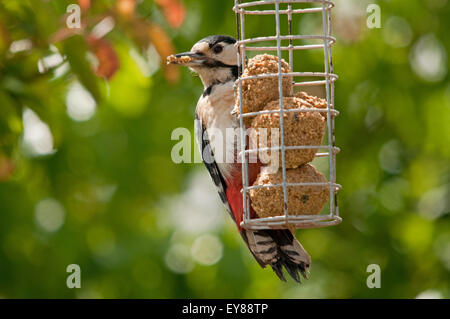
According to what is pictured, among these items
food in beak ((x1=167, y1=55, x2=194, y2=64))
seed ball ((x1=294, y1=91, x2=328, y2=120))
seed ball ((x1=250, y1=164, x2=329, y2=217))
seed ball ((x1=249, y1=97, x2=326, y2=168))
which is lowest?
seed ball ((x1=250, y1=164, x2=329, y2=217))

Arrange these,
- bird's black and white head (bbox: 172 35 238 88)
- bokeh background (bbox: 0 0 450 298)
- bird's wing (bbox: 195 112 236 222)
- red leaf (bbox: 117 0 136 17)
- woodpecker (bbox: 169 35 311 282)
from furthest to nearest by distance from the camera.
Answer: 1. bokeh background (bbox: 0 0 450 298)
2. bird's wing (bbox: 195 112 236 222)
3. bird's black and white head (bbox: 172 35 238 88)
4. woodpecker (bbox: 169 35 311 282)
5. red leaf (bbox: 117 0 136 17)

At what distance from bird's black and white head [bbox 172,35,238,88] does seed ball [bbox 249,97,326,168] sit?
1.06 metres

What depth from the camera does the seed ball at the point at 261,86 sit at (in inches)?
189

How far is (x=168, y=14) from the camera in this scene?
4.85 metres

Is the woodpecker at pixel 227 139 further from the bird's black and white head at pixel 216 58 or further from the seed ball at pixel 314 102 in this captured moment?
the seed ball at pixel 314 102

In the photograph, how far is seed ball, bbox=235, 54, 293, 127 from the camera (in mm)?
4804

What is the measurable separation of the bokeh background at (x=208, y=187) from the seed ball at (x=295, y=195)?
3712 mm

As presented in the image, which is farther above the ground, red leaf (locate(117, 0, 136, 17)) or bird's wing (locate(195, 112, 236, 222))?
red leaf (locate(117, 0, 136, 17))

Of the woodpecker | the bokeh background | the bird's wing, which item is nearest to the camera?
the woodpecker

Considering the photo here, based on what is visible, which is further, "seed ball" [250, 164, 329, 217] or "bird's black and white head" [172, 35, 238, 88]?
"bird's black and white head" [172, 35, 238, 88]

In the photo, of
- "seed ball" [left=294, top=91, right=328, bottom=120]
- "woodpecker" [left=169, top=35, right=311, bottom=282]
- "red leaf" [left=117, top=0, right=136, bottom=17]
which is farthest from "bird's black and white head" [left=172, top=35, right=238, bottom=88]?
"seed ball" [left=294, top=91, right=328, bottom=120]

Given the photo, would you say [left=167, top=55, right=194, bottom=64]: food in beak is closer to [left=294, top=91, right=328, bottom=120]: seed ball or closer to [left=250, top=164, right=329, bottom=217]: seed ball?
[left=294, top=91, right=328, bottom=120]: seed ball
